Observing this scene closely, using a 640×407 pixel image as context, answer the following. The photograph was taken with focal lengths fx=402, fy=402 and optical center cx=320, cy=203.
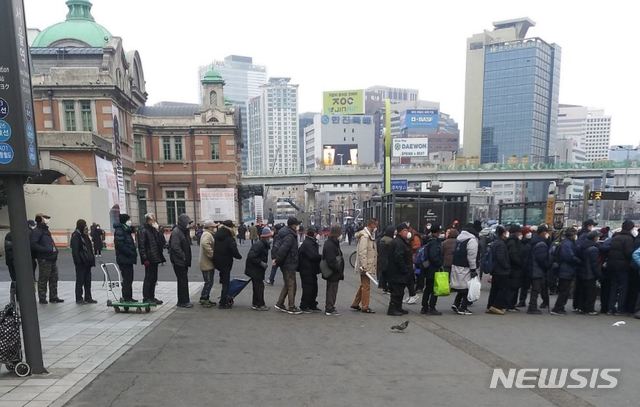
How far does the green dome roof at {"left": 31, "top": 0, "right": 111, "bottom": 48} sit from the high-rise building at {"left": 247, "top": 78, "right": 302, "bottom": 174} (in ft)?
363

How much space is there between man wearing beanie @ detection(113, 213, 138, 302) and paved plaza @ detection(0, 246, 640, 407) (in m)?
0.64

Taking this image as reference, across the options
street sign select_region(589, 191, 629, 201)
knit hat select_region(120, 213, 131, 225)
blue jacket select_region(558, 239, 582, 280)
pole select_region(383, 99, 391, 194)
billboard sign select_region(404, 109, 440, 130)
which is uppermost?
billboard sign select_region(404, 109, 440, 130)

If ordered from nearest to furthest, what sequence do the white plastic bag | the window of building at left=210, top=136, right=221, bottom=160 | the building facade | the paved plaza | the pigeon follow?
the paved plaza, the pigeon, the white plastic bag, the building facade, the window of building at left=210, top=136, right=221, bottom=160

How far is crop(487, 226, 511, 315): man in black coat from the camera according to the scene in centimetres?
802

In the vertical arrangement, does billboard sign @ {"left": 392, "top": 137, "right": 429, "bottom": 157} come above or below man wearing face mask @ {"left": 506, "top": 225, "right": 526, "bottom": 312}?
above

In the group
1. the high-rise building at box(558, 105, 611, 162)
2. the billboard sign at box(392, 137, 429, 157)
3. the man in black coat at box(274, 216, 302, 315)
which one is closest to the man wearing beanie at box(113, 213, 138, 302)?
the man in black coat at box(274, 216, 302, 315)

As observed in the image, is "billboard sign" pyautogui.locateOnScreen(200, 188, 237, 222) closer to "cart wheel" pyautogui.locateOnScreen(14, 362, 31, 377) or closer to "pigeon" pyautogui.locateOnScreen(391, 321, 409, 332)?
"pigeon" pyautogui.locateOnScreen(391, 321, 409, 332)

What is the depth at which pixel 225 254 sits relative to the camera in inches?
323

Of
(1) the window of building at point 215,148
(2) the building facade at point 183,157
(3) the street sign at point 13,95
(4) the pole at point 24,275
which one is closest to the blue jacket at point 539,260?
(4) the pole at point 24,275

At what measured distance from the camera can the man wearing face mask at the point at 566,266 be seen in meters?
8.27

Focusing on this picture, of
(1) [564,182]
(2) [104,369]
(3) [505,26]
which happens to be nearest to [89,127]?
(2) [104,369]

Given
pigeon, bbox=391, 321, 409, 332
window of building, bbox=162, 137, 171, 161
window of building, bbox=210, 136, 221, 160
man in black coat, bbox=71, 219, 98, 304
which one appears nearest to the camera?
pigeon, bbox=391, 321, 409, 332

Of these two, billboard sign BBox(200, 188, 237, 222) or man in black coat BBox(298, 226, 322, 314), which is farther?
billboard sign BBox(200, 188, 237, 222)

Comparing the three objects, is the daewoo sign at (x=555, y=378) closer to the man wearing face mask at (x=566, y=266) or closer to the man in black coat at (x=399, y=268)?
the man in black coat at (x=399, y=268)
